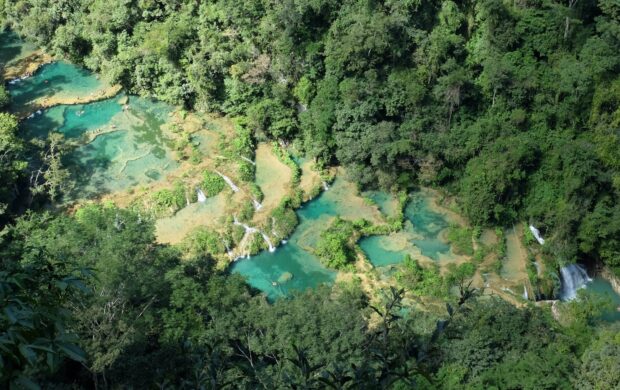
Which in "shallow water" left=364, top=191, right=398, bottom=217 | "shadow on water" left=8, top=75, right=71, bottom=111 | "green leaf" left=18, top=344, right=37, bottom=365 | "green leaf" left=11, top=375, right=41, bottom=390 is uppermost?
"green leaf" left=18, top=344, right=37, bottom=365

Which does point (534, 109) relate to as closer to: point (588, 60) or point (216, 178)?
point (588, 60)

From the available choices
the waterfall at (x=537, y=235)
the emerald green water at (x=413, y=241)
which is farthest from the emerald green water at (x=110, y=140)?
the waterfall at (x=537, y=235)

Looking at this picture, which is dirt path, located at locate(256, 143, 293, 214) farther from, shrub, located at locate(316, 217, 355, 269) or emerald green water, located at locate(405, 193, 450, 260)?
emerald green water, located at locate(405, 193, 450, 260)

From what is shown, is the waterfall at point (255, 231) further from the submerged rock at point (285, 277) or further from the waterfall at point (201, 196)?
the waterfall at point (201, 196)

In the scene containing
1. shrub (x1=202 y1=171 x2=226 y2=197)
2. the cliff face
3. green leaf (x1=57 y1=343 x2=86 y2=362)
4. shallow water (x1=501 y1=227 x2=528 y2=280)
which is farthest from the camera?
shrub (x1=202 y1=171 x2=226 y2=197)

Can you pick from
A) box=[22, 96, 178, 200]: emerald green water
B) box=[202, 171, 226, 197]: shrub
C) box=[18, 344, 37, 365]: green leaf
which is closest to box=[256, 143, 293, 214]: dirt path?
box=[202, 171, 226, 197]: shrub

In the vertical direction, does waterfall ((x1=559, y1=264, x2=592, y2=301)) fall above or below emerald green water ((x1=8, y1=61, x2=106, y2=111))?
below

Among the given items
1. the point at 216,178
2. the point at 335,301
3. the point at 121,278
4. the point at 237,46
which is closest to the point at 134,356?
the point at 121,278
